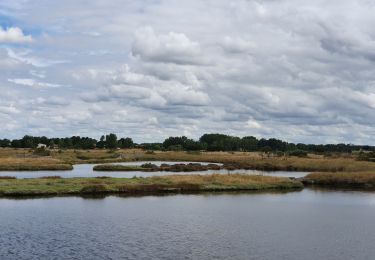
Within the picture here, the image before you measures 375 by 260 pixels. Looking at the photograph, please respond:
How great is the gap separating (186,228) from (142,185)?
94.9 feet

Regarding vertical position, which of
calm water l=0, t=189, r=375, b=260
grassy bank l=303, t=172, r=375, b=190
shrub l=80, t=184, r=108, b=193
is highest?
grassy bank l=303, t=172, r=375, b=190

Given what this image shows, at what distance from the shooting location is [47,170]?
111375 mm

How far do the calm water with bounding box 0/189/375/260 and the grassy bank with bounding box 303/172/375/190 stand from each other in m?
21.0

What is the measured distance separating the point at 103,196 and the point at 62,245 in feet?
96.0

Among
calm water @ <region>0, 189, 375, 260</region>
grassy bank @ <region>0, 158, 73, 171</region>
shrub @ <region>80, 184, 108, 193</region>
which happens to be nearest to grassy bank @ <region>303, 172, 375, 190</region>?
calm water @ <region>0, 189, 375, 260</region>

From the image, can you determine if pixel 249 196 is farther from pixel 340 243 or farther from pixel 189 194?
pixel 340 243

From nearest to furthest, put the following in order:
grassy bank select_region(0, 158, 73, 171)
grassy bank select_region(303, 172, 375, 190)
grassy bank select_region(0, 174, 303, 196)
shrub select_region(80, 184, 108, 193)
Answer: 1. grassy bank select_region(0, 174, 303, 196)
2. shrub select_region(80, 184, 108, 193)
3. grassy bank select_region(303, 172, 375, 190)
4. grassy bank select_region(0, 158, 73, 171)

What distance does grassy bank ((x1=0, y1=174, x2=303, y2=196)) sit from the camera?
65.7 m

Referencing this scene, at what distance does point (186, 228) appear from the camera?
4409cm

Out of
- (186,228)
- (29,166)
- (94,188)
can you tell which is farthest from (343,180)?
(29,166)

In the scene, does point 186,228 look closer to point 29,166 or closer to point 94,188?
point 94,188

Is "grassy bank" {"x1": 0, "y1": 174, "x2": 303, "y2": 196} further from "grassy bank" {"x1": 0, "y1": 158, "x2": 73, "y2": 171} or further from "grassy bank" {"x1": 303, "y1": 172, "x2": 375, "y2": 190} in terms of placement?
"grassy bank" {"x1": 0, "y1": 158, "x2": 73, "y2": 171}

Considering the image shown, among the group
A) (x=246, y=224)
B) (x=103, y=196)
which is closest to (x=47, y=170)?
(x=103, y=196)

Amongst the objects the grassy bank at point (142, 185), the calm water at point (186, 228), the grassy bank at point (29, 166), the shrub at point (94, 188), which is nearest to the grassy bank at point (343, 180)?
the grassy bank at point (142, 185)
